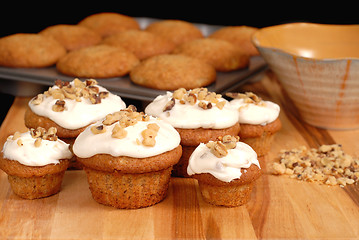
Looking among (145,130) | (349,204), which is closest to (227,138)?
(145,130)

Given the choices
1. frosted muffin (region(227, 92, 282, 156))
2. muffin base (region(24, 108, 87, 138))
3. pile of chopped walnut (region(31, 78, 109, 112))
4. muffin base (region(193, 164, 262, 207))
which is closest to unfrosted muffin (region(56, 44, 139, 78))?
pile of chopped walnut (region(31, 78, 109, 112))

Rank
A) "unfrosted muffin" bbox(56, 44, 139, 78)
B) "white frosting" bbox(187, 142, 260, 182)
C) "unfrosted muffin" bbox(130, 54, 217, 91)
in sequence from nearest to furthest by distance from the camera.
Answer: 1. "white frosting" bbox(187, 142, 260, 182)
2. "unfrosted muffin" bbox(130, 54, 217, 91)
3. "unfrosted muffin" bbox(56, 44, 139, 78)

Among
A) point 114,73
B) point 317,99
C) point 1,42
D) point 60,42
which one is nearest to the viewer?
point 317,99

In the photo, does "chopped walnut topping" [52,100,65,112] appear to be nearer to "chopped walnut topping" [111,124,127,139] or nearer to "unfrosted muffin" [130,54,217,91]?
"chopped walnut topping" [111,124,127,139]

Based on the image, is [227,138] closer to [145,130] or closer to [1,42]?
[145,130]

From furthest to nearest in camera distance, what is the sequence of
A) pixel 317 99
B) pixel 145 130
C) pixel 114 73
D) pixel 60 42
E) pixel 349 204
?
pixel 60 42 < pixel 114 73 < pixel 317 99 < pixel 349 204 < pixel 145 130

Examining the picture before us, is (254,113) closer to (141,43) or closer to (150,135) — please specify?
(150,135)

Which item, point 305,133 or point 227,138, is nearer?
point 227,138
